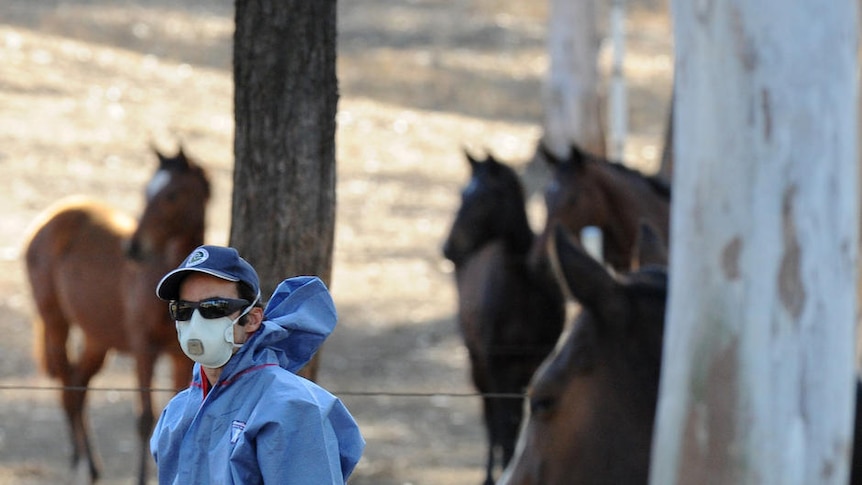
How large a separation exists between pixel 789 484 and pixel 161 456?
1.49m

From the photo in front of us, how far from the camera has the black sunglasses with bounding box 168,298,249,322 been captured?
300 centimetres

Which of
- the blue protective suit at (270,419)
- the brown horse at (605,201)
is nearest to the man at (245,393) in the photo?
the blue protective suit at (270,419)

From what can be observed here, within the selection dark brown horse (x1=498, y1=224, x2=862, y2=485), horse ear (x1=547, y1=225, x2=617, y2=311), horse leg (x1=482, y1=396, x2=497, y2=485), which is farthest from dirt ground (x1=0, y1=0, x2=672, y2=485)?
horse ear (x1=547, y1=225, x2=617, y2=311)

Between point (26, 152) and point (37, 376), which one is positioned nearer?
point (37, 376)

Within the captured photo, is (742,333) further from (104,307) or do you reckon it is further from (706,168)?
(104,307)

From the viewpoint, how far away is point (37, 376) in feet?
37.1

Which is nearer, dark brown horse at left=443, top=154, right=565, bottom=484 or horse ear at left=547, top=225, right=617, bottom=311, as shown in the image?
horse ear at left=547, top=225, right=617, bottom=311

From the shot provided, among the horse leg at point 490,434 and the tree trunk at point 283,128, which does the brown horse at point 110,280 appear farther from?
the tree trunk at point 283,128

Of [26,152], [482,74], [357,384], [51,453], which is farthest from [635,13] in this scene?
[51,453]

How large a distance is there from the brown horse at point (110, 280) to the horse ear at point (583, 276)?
4245 mm

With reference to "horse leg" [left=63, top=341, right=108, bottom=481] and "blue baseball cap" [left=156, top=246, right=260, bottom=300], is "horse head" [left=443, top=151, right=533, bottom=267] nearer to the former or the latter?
"horse leg" [left=63, top=341, right=108, bottom=481]

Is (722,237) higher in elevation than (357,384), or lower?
higher

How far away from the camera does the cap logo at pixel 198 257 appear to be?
9.86 feet

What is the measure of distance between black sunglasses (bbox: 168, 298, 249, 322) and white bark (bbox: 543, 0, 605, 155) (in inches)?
610
